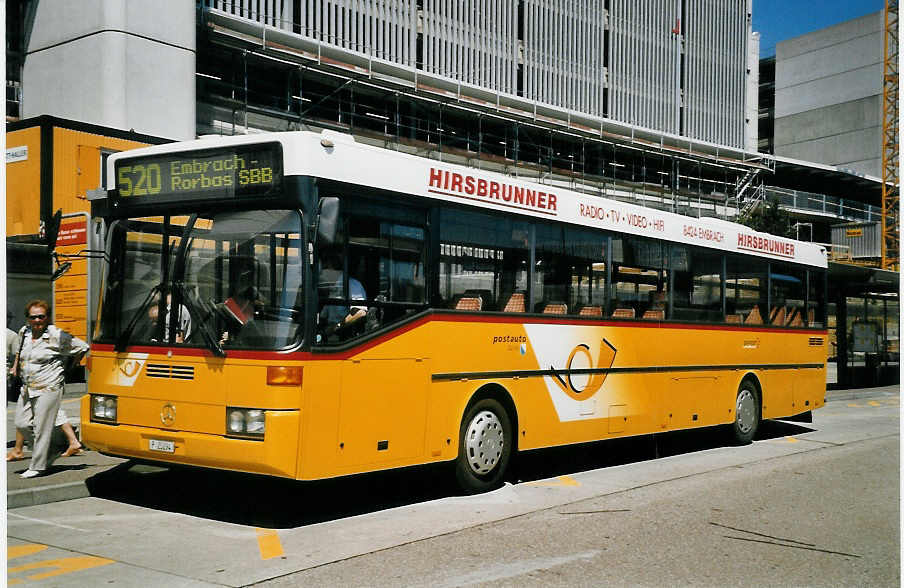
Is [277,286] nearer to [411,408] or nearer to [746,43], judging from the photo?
[411,408]

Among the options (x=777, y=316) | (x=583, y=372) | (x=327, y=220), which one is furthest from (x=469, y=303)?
(x=777, y=316)

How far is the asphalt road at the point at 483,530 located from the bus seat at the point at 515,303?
195 centimetres

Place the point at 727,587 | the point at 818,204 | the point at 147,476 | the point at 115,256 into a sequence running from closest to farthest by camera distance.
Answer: the point at 727,587 → the point at 115,256 → the point at 147,476 → the point at 818,204

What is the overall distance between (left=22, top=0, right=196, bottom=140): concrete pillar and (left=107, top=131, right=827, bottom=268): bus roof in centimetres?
1853

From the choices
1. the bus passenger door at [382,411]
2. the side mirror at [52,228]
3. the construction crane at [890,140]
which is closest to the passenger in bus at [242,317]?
the bus passenger door at [382,411]

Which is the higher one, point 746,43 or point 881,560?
point 746,43

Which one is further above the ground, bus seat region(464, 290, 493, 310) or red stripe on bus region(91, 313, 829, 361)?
bus seat region(464, 290, 493, 310)

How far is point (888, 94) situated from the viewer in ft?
263

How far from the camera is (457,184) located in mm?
9703

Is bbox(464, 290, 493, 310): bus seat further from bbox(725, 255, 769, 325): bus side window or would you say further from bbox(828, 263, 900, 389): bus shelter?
bbox(828, 263, 900, 389): bus shelter

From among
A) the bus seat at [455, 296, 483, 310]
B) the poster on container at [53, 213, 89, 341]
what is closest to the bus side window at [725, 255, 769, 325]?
the bus seat at [455, 296, 483, 310]

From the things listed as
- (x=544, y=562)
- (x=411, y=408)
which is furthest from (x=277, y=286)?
(x=544, y=562)

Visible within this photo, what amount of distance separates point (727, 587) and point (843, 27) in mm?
93673

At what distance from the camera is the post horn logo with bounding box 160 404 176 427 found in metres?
8.22
